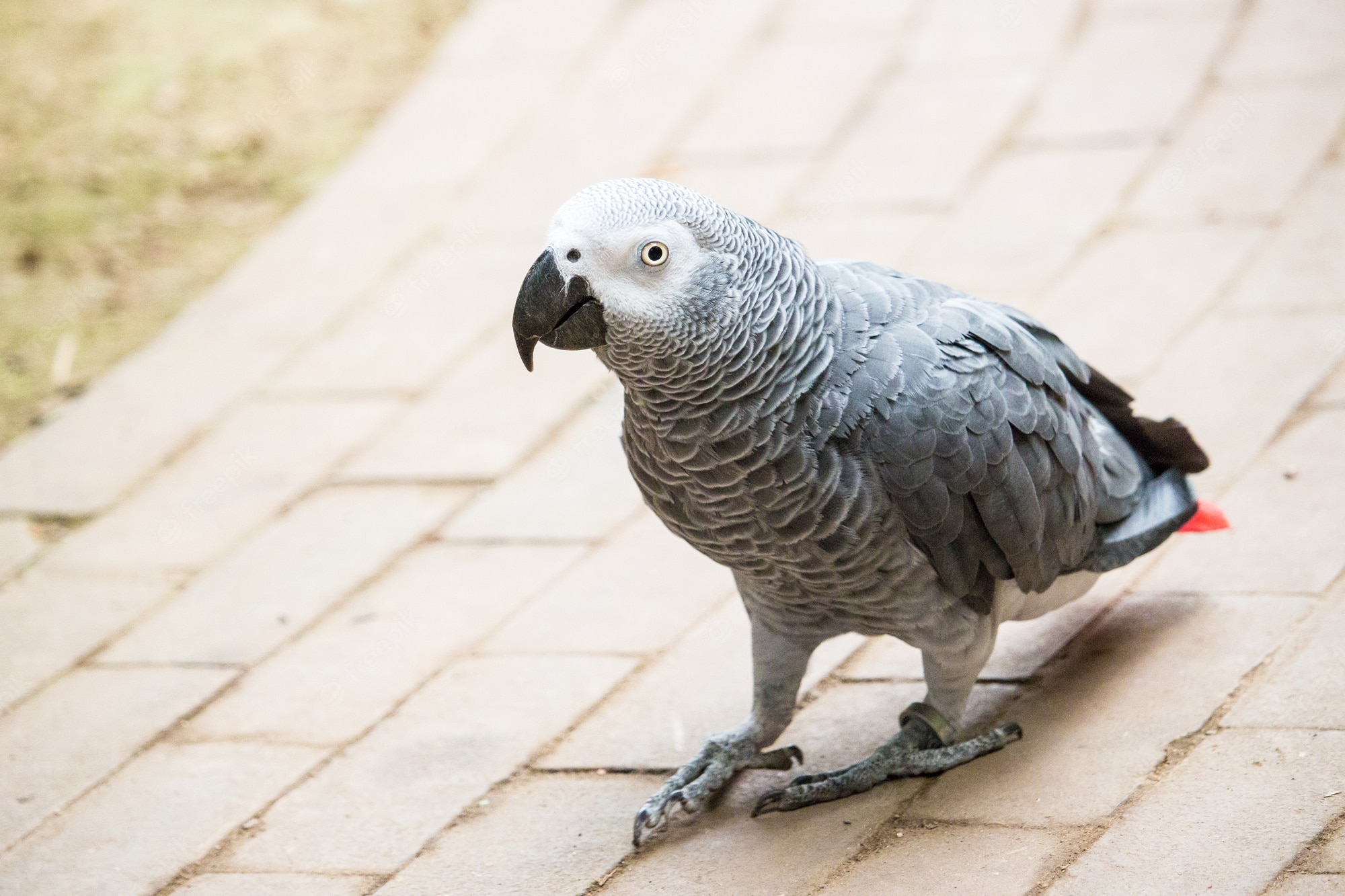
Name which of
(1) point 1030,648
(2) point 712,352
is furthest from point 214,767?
(1) point 1030,648

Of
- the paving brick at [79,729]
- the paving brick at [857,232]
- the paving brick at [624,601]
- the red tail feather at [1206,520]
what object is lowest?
the red tail feather at [1206,520]

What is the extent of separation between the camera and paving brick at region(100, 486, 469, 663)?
3059 mm

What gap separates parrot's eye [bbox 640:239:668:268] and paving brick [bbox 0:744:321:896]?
4.35 feet

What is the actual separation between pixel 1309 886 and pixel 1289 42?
341cm

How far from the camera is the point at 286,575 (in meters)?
3.25

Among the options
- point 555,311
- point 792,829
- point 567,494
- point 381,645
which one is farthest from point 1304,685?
point 381,645

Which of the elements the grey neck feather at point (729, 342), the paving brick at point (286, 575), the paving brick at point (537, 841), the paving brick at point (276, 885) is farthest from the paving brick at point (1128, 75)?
the paving brick at point (276, 885)

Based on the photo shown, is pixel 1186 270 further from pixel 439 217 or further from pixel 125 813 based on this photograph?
pixel 125 813

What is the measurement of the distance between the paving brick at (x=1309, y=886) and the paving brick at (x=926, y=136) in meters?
2.62

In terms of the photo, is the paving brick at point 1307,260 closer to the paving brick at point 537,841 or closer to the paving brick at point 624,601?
the paving brick at point 624,601

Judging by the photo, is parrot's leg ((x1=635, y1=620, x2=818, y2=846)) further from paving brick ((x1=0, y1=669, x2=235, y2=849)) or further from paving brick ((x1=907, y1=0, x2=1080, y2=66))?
paving brick ((x1=907, y1=0, x2=1080, y2=66))

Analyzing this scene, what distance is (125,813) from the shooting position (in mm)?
2578

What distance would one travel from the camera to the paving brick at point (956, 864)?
2.07m

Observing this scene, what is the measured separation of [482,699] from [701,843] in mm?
648
